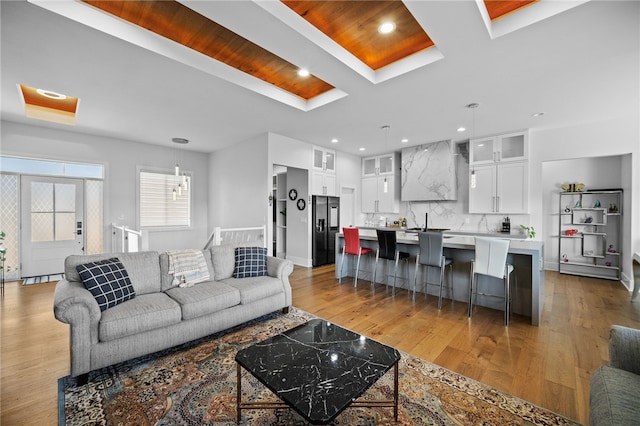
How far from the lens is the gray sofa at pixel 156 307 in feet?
6.44

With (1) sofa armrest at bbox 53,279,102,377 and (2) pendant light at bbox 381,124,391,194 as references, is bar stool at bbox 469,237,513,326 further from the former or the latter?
(1) sofa armrest at bbox 53,279,102,377

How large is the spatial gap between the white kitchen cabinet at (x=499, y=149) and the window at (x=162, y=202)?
625 centimetres

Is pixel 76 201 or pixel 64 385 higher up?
pixel 76 201

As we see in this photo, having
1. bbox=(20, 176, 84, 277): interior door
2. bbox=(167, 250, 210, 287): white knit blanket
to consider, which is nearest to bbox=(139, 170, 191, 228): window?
bbox=(20, 176, 84, 277): interior door

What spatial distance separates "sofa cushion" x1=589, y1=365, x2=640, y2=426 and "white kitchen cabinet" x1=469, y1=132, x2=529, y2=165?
472cm

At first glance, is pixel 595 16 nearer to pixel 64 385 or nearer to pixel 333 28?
pixel 333 28

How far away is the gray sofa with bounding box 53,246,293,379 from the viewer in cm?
196

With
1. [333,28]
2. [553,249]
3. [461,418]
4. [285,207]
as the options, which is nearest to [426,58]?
[333,28]

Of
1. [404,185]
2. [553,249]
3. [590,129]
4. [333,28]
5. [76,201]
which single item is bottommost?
[553,249]

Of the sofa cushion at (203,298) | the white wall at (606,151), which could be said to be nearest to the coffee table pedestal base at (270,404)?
the sofa cushion at (203,298)

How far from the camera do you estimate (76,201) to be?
5246 mm

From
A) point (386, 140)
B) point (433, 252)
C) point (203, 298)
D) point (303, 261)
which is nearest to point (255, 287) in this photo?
point (203, 298)

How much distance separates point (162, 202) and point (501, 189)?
7423 millimetres

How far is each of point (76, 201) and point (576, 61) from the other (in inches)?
312
